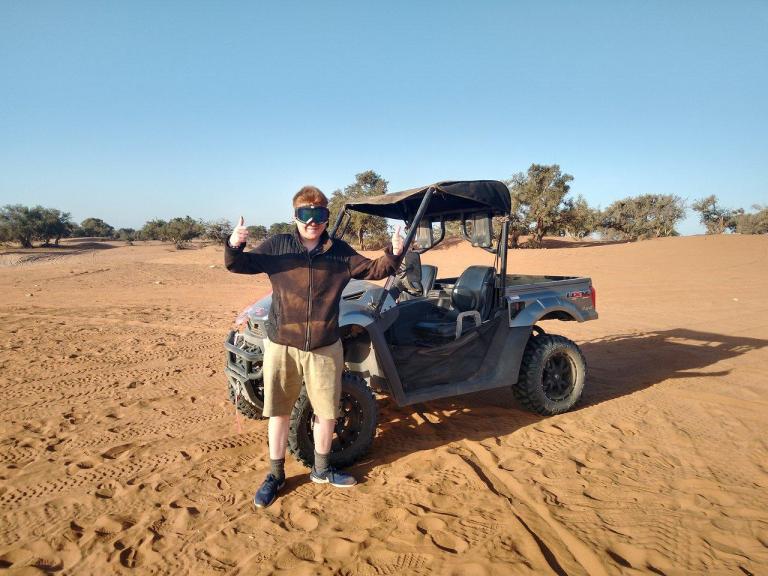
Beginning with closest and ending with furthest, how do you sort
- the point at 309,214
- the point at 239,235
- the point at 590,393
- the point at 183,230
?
the point at 239,235 < the point at 309,214 < the point at 590,393 < the point at 183,230

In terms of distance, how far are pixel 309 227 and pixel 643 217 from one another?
140 ft

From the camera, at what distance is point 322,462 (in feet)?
9.83

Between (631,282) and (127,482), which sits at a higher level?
(631,282)

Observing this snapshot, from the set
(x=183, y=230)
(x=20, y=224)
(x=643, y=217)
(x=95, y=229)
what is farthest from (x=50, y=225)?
(x=643, y=217)

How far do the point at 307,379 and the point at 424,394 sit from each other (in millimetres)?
1190

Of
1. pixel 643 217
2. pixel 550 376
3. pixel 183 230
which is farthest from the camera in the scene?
pixel 183 230

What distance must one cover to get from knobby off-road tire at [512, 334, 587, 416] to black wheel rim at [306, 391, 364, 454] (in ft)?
5.75

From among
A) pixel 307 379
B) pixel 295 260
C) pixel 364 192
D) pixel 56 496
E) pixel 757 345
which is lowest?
pixel 56 496

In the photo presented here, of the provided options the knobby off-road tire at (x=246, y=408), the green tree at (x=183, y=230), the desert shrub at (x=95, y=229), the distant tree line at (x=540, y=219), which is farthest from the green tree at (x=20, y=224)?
the knobby off-road tire at (x=246, y=408)

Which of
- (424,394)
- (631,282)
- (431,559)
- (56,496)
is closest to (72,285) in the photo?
(56,496)

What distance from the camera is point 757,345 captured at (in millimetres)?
6906

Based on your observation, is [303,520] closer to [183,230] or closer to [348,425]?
[348,425]

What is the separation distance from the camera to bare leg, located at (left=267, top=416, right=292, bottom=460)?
2.91m

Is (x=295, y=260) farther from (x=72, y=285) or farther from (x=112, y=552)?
(x=72, y=285)
